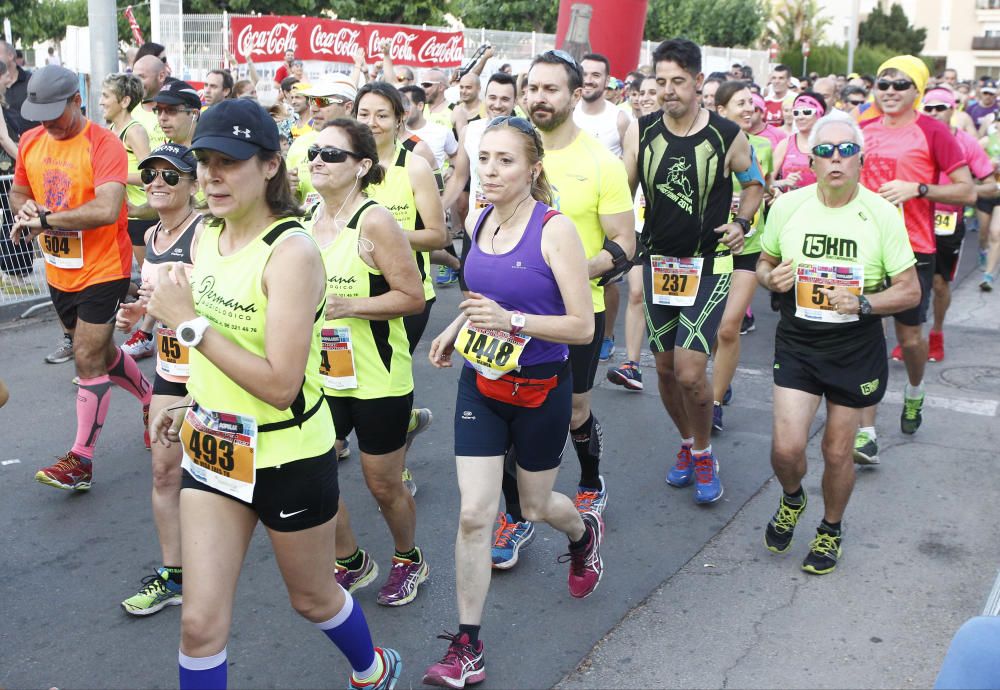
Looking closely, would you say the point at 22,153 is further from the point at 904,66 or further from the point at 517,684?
the point at 904,66

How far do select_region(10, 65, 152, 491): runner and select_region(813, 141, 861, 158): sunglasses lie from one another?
363 cm

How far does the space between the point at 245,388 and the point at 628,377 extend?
508cm

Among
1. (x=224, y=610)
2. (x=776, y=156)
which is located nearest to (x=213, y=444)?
(x=224, y=610)

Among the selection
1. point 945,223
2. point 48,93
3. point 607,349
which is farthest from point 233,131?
point 945,223

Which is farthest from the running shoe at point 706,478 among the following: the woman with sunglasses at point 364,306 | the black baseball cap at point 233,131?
the black baseball cap at point 233,131

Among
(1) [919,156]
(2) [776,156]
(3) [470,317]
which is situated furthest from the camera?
(2) [776,156]

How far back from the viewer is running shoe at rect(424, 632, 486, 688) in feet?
12.5

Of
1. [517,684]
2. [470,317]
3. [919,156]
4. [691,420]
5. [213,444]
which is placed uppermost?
[919,156]

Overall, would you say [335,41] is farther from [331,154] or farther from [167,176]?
[331,154]

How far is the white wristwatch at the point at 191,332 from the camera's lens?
281 cm

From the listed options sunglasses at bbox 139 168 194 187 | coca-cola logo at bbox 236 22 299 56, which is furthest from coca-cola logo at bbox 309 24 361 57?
sunglasses at bbox 139 168 194 187

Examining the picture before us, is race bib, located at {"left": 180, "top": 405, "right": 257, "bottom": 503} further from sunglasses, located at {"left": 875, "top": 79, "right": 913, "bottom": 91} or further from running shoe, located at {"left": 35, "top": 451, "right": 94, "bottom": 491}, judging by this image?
sunglasses, located at {"left": 875, "top": 79, "right": 913, "bottom": 91}

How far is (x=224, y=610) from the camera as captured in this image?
3072mm

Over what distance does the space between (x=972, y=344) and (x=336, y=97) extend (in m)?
6.21
